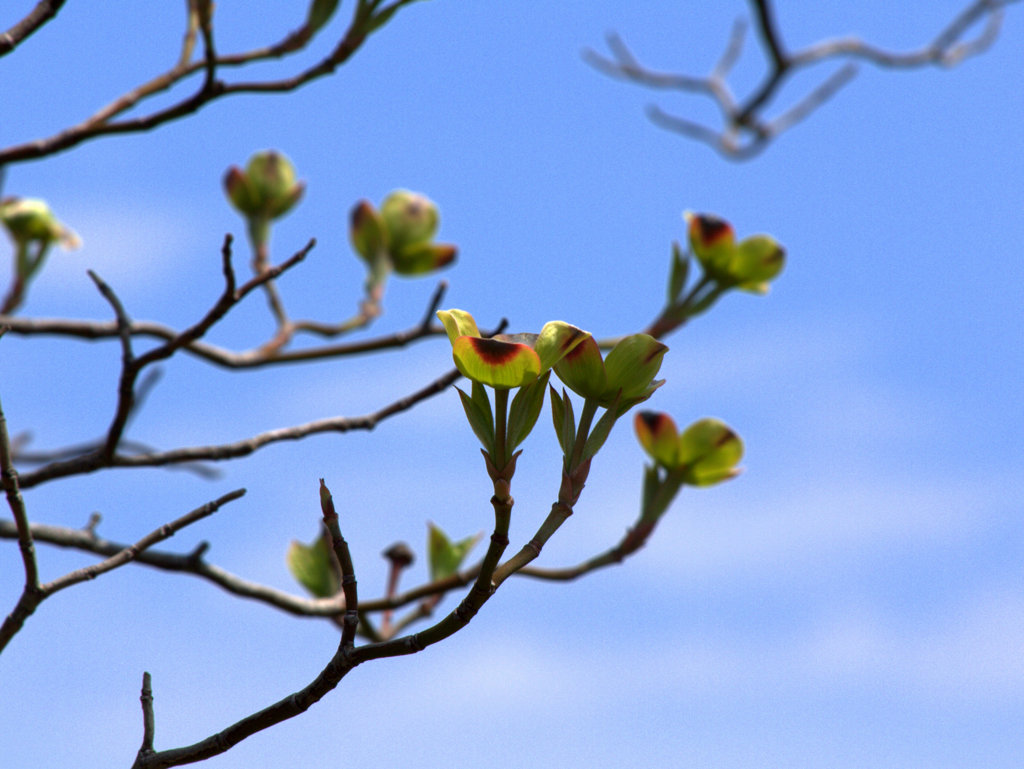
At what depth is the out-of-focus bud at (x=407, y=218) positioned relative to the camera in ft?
5.93

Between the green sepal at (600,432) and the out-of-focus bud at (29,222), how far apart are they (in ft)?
4.55

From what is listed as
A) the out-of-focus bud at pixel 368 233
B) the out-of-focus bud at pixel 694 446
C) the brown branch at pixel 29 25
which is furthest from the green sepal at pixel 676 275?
the brown branch at pixel 29 25

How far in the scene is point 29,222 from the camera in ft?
5.74

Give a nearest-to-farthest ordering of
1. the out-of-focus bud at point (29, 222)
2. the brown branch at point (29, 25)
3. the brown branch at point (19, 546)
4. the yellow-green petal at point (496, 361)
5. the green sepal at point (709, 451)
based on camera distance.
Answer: the yellow-green petal at point (496, 361)
the brown branch at point (19, 546)
the brown branch at point (29, 25)
the green sepal at point (709, 451)
the out-of-focus bud at point (29, 222)

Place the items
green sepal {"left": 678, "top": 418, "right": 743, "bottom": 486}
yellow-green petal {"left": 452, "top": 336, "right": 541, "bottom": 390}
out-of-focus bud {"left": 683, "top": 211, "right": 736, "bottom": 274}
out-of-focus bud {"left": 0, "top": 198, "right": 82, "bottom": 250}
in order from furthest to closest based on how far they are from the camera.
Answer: out-of-focus bud {"left": 0, "top": 198, "right": 82, "bottom": 250} → out-of-focus bud {"left": 683, "top": 211, "right": 736, "bottom": 274} → green sepal {"left": 678, "top": 418, "right": 743, "bottom": 486} → yellow-green petal {"left": 452, "top": 336, "right": 541, "bottom": 390}

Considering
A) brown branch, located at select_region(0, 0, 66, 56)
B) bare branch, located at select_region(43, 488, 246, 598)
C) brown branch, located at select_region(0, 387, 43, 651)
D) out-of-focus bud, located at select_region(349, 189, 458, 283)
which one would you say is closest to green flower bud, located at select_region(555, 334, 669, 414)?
bare branch, located at select_region(43, 488, 246, 598)

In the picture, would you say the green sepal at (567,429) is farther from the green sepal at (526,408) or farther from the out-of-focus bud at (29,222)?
the out-of-focus bud at (29,222)

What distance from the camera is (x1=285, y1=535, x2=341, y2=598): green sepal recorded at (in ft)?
5.15

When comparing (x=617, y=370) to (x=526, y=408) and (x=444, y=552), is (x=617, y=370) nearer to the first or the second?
(x=526, y=408)

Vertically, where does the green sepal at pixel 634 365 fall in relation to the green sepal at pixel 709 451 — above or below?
below

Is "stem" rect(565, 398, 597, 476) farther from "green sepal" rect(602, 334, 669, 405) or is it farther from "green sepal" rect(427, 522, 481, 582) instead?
"green sepal" rect(427, 522, 481, 582)

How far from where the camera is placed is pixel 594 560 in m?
1.40

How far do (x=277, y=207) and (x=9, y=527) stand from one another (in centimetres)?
78

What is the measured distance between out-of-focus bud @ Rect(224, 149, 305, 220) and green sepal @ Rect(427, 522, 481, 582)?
1.94 feet
